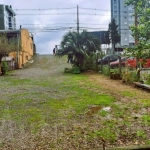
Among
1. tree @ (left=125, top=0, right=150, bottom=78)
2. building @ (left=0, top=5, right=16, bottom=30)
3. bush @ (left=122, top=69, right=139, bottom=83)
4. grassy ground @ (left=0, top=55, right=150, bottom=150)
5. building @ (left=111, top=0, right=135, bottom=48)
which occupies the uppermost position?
building @ (left=0, top=5, right=16, bottom=30)

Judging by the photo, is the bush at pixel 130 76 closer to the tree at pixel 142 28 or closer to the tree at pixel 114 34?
the tree at pixel 142 28

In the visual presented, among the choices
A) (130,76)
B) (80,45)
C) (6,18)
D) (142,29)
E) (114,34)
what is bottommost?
(130,76)

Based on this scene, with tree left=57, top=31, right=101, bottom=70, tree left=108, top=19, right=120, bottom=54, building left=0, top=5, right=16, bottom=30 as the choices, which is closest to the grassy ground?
tree left=57, top=31, right=101, bottom=70

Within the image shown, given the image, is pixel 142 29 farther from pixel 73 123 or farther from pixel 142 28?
pixel 73 123

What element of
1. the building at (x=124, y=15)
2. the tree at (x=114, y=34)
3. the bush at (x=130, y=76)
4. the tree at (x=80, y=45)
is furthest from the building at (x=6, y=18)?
the bush at (x=130, y=76)

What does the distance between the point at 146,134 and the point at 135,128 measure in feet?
0.92

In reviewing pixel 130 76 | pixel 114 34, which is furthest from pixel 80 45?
pixel 114 34

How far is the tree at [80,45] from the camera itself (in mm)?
15274

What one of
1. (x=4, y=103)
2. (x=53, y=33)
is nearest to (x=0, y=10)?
(x=53, y=33)

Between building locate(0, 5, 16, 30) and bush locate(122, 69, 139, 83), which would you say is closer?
bush locate(122, 69, 139, 83)

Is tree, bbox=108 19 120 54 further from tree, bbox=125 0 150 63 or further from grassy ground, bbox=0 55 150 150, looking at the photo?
tree, bbox=125 0 150 63

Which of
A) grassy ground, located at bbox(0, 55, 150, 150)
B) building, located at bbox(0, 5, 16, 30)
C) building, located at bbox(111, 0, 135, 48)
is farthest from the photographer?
building, located at bbox(0, 5, 16, 30)

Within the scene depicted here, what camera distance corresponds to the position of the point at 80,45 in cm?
1550

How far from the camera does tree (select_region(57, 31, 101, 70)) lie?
1527 centimetres
